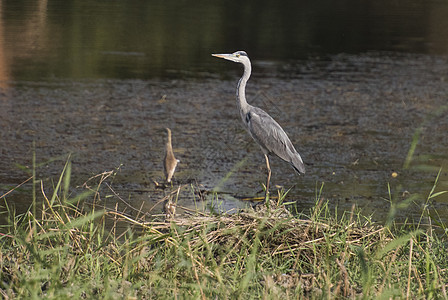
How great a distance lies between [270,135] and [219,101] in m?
4.22

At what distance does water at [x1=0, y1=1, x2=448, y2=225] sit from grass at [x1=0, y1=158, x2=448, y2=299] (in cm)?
47

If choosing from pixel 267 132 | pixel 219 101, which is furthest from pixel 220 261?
pixel 219 101

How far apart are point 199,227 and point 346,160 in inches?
165

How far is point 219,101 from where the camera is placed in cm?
1123

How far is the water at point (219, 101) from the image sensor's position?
7.71m

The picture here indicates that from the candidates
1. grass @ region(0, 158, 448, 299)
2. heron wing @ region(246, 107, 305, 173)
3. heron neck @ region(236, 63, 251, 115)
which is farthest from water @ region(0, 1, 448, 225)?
heron neck @ region(236, 63, 251, 115)

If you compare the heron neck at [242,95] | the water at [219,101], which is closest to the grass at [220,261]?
→ the water at [219,101]

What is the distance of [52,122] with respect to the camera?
31.6 feet

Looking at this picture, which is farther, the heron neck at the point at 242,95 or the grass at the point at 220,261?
the heron neck at the point at 242,95

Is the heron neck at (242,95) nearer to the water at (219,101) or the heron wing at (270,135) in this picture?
the heron wing at (270,135)

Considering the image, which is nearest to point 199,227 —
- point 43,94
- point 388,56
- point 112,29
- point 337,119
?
point 337,119

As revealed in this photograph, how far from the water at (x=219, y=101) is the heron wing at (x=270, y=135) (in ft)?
1.21

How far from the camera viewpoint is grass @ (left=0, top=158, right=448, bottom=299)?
3.54 meters

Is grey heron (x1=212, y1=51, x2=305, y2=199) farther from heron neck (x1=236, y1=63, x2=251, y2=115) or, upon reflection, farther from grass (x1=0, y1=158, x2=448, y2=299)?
grass (x1=0, y1=158, x2=448, y2=299)
